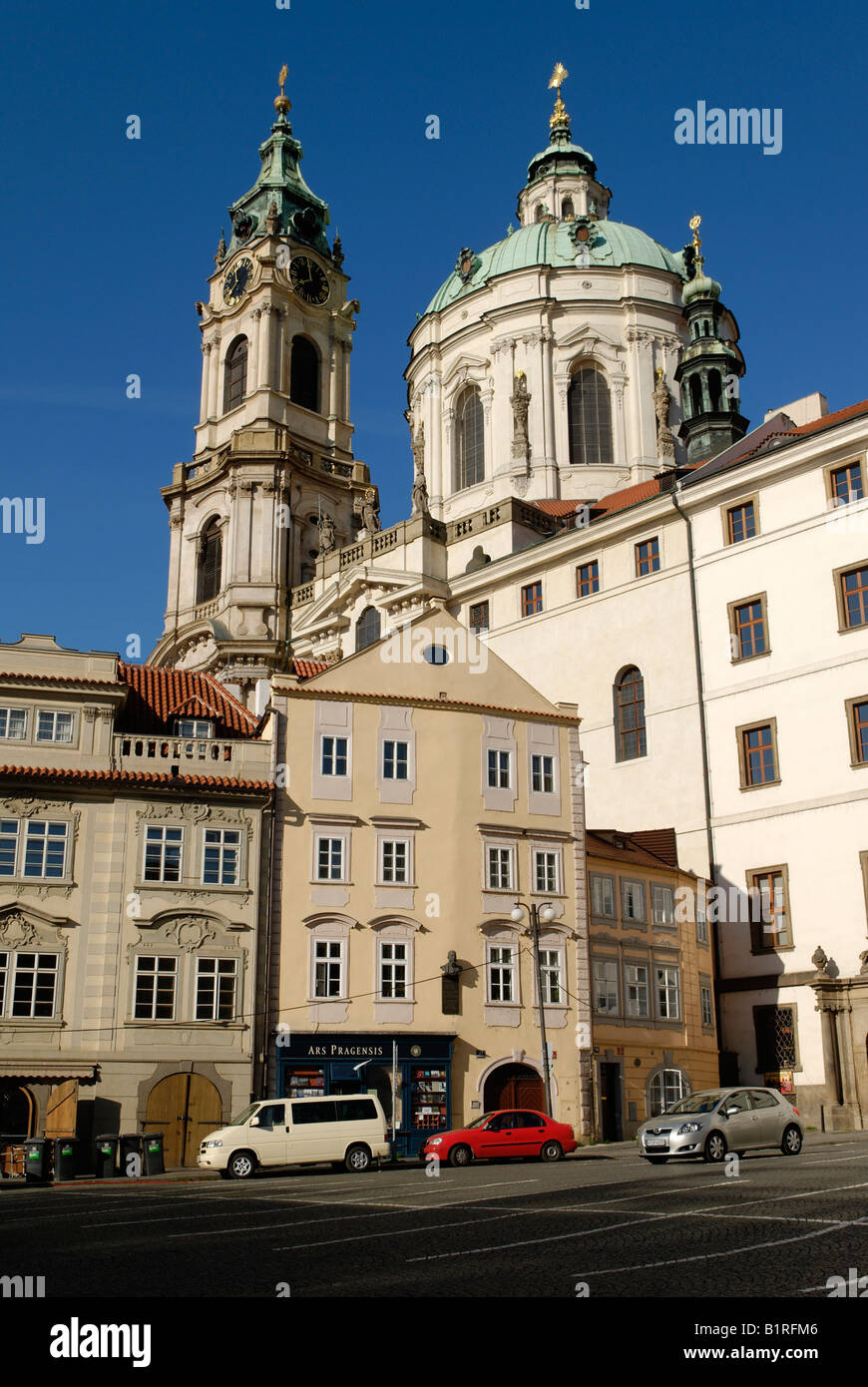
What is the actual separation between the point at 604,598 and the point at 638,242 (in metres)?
30.2

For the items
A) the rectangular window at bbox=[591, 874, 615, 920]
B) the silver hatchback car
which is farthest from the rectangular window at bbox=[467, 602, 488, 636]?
the silver hatchback car

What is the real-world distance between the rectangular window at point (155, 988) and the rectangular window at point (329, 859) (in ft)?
14.7

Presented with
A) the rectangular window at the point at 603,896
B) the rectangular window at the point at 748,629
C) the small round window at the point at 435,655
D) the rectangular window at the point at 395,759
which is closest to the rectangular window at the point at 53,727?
the rectangular window at the point at 395,759

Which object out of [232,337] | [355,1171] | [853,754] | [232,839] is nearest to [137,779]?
[232,839]

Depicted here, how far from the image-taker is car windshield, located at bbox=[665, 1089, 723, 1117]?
24750 mm

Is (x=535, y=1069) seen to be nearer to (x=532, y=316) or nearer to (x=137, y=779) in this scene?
(x=137, y=779)

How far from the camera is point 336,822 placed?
1403 inches

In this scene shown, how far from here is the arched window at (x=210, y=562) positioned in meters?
72.6

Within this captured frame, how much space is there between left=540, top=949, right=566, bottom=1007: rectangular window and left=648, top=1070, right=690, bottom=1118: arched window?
4666 millimetres

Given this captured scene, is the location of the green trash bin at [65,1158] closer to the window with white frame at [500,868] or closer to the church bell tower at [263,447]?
the window with white frame at [500,868]

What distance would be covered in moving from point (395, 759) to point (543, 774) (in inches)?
179

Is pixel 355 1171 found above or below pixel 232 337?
below

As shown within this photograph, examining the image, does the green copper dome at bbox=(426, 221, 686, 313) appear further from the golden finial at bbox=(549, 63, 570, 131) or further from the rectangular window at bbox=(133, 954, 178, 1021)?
the rectangular window at bbox=(133, 954, 178, 1021)

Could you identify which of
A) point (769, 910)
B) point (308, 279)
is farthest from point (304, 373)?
point (769, 910)
